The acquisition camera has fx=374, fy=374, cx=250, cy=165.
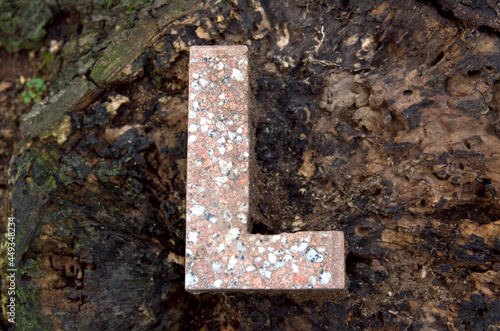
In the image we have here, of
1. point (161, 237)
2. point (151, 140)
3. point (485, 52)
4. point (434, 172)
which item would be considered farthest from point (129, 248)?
point (485, 52)

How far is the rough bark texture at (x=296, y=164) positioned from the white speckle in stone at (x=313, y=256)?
1.10 ft

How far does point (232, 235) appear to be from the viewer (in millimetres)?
2650

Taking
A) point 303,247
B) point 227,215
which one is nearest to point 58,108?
point 227,215

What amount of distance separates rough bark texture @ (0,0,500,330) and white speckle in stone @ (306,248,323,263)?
0.34 metres

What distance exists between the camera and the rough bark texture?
2.59m

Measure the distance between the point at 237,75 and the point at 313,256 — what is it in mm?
1418

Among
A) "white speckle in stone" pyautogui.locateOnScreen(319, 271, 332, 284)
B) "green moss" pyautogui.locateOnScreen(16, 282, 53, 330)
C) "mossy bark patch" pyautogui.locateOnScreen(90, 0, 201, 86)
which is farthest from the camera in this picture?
"mossy bark patch" pyautogui.locateOnScreen(90, 0, 201, 86)

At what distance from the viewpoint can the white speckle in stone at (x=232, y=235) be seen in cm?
264

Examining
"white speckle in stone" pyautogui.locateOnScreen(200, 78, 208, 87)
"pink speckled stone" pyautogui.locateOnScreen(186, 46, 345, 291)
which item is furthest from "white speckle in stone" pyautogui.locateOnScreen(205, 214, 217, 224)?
"white speckle in stone" pyautogui.locateOnScreen(200, 78, 208, 87)

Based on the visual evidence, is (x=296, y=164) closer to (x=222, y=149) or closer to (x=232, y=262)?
(x=222, y=149)

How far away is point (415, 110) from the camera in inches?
105

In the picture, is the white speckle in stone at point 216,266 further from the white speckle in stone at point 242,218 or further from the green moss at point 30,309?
the green moss at point 30,309

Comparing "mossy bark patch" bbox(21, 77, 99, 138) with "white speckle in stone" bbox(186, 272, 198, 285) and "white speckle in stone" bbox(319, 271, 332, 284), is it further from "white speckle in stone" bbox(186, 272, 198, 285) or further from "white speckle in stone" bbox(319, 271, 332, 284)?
"white speckle in stone" bbox(319, 271, 332, 284)

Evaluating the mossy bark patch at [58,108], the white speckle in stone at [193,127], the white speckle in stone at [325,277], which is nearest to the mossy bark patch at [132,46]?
the mossy bark patch at [58,108]
